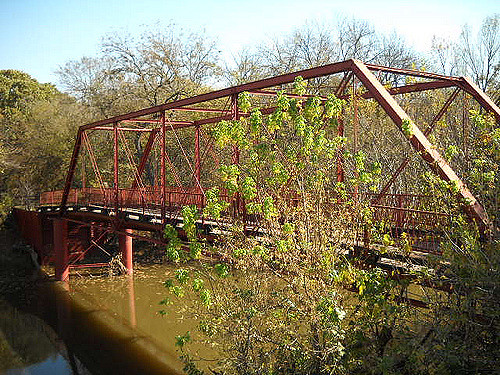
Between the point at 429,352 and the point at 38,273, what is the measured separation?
19.5 m

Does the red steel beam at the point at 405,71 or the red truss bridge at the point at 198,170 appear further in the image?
the red steel beam at the point at 405,71

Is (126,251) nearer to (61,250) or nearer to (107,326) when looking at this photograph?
(61,250)

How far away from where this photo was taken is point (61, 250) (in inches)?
808

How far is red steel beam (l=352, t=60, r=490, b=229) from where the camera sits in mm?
5820

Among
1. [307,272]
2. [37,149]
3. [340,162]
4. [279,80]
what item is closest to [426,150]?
[340,162]

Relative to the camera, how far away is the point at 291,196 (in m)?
7.46

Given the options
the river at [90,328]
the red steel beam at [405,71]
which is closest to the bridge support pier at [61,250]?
the river at [90,328]

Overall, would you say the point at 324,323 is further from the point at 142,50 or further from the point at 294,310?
the point at 142,50

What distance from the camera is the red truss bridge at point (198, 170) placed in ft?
23.0

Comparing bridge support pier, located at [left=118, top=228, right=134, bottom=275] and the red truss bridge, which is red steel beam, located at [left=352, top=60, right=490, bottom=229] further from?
bridge support pier, located at [left=118, top=228, right=134, bottom=275]

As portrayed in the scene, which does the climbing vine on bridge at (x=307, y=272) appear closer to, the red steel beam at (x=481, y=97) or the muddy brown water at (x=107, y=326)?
the red steel beam at (x=481, y=97)

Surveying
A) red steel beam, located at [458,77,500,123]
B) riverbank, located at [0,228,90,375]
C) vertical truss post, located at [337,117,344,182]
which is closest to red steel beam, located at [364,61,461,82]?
red steel beam, located at [458,77,500,123]

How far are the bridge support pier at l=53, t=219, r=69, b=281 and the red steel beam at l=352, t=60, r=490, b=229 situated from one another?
16834 mm

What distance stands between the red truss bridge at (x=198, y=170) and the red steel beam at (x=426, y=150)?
0.05 feet
